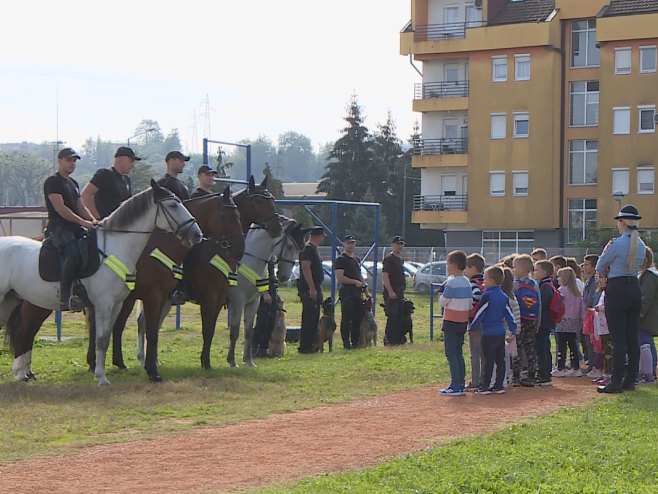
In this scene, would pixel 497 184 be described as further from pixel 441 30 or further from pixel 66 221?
pixel 66 221

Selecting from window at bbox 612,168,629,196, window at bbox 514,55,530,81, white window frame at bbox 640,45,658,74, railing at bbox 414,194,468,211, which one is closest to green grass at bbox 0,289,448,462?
window at bbox 612,168,629,196

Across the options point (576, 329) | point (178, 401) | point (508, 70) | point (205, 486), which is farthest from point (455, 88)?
point (205, 486)

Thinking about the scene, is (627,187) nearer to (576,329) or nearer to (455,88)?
(455,88)

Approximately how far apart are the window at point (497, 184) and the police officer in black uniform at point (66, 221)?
164 feet

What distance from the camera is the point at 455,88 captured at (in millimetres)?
64375

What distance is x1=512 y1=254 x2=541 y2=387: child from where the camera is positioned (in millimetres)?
15164

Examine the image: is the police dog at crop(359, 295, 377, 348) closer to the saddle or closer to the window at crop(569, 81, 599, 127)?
the saddle

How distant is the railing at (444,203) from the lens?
64.9 meters

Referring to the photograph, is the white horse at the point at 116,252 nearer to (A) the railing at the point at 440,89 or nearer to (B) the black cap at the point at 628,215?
(B) the black cap at the point at 628,215

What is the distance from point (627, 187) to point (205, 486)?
174 feet

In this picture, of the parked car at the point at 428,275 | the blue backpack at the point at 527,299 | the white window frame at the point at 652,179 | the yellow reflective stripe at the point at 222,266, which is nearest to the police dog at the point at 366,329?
the yellow reflective stripe at the point at 222,266

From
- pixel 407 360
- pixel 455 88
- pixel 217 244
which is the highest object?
pixel 455 88

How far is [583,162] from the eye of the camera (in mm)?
61000

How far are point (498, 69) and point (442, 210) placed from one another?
8.43 m
